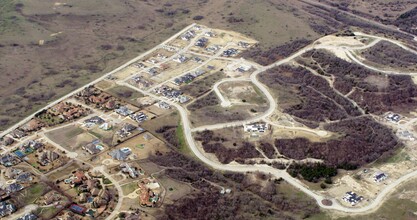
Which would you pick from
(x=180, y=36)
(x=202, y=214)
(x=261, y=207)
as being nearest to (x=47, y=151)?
(x=202, y=214)

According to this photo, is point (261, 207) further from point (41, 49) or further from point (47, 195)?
point (41, 49)

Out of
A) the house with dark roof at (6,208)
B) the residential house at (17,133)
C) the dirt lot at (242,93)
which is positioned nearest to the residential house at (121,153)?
the house with dark roof at (6,208)

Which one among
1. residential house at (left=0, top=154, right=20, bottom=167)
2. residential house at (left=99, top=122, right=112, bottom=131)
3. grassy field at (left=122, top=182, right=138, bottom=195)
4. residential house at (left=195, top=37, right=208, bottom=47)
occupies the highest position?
residential house at (left=195, top=37, right=208, bottom=47)

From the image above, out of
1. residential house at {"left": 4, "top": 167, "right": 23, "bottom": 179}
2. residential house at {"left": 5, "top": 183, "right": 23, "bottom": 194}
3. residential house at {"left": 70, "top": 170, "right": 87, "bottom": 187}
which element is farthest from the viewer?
residential house at {"left": 4, "top": 167, "right": 23, "bottom": 179}

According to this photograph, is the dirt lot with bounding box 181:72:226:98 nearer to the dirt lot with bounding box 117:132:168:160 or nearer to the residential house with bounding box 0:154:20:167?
the dirt lot with bounding box 117:132:168:160

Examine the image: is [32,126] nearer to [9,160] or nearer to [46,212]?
[9,160]

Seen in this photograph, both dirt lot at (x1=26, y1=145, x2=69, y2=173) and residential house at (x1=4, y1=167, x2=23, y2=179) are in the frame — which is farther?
dirt lot at (x1=26, y1=145, x2=69, y2=173)

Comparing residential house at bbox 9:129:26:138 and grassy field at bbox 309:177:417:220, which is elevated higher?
grassy field at bbox 309:177:417:220

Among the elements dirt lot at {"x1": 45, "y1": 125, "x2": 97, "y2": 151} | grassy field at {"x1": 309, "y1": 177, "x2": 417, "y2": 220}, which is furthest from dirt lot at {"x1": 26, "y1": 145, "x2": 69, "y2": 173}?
grassy field at {"x1": 309, "y1": 177, "x2": 417, "y2": 220}

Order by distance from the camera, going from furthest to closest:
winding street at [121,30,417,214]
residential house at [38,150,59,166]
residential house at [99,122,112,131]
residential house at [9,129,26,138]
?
1. residential house at [99,122,112,131]
2. residential house at [9,129,26,138]
3. residential house at [38,150,59,166]
4. winding street at [121,30,417,214]
